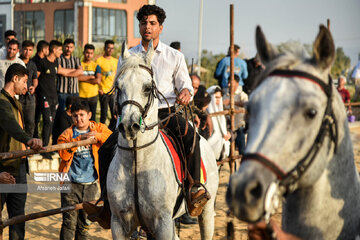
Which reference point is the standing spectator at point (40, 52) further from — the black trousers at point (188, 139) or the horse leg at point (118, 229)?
the horse leg at point (118, 229)

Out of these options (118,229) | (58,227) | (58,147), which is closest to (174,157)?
(118,229)

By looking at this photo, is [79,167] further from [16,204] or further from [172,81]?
[172,81]

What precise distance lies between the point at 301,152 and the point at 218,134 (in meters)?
6.47

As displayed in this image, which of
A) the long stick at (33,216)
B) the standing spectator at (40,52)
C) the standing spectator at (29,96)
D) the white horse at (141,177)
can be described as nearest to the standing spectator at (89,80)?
the standing spectator at (40,52)

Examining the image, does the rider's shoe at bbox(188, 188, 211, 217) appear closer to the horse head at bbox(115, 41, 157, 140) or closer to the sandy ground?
the horse head at bbox(115, 41, 157, 140)

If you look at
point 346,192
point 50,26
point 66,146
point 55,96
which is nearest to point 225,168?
point 55,96

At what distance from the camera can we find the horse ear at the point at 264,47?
215 centimetres

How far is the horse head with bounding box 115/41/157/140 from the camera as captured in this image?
11.8 feet

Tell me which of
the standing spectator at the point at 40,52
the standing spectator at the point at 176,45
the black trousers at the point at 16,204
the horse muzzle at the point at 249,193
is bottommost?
the black trousers at the point at 16,204

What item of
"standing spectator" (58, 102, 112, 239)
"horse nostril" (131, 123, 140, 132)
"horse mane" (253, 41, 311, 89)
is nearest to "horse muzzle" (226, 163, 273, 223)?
"horse mane" (253, 41, 311, 89)

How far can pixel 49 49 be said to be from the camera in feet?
31.5

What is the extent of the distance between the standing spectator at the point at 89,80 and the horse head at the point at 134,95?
615cm

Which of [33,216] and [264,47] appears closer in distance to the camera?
[264,47]

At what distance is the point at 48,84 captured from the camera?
9430mm
